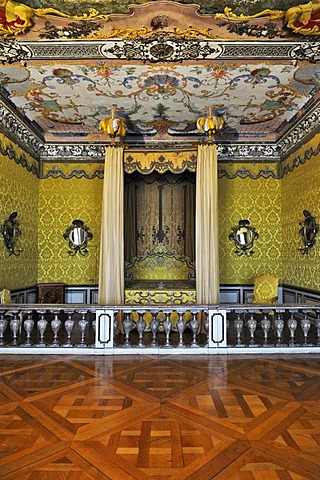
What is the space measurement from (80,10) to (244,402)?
3928 mm

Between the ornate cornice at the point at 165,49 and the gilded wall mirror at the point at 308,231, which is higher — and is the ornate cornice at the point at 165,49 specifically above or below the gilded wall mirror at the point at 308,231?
above

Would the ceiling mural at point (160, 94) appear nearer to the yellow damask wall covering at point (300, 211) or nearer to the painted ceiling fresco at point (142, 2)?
the yellow damask wall covering at point (300, 211)

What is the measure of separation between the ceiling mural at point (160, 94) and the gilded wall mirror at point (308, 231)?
72.1 inches

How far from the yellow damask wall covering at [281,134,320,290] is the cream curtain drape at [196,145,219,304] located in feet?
5.64

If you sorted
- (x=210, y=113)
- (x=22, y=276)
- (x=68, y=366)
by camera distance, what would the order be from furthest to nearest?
(x=22, y=276)
(x=210, y=113)
(x=68, y=366)

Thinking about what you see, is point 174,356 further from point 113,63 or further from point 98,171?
point 98,171

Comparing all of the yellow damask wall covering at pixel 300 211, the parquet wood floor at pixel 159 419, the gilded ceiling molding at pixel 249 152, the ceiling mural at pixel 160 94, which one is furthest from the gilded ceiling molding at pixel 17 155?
the yellow damask wall covering at pixel 300 211

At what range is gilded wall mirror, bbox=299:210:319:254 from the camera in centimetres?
638

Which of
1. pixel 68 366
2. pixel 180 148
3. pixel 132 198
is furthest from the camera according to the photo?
pixel 132 198

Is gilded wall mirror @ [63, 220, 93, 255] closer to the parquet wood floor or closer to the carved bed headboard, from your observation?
the carved bed headboard

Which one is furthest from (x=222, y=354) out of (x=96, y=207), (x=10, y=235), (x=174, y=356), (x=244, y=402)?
(x=96, y=207)

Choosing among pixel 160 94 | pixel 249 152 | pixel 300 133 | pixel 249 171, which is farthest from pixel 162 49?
pixel 249 171

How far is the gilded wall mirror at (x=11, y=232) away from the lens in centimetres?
641

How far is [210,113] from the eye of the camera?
627 centimetres
